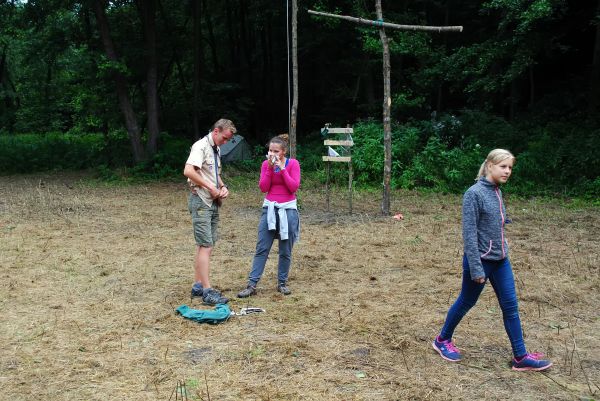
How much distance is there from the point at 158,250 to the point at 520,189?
326 inches

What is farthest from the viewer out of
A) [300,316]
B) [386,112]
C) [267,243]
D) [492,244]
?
[386,112]

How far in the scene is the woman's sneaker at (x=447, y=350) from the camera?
4.42 metres

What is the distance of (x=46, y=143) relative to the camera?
21.9 metres

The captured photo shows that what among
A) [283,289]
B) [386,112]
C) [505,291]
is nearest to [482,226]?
[505,291]

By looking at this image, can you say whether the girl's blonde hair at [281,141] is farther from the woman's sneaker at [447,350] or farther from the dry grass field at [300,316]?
the woman's sneaker at [447,350]

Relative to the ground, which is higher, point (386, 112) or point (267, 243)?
point (386, 112)

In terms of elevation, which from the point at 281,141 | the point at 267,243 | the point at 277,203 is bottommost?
the point at 267,243

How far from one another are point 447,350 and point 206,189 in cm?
263

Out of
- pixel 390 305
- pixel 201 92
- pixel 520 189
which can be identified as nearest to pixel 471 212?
pixel 390 305

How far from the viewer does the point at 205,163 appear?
5.77 meters

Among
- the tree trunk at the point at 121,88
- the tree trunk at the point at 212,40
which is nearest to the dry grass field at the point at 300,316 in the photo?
the tree trunk at the point at 121,88

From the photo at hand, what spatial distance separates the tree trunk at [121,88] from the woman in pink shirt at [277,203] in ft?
41.4

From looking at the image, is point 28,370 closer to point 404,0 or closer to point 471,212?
point 471,212

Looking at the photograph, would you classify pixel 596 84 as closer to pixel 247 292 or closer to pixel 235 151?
pixel 235 151
